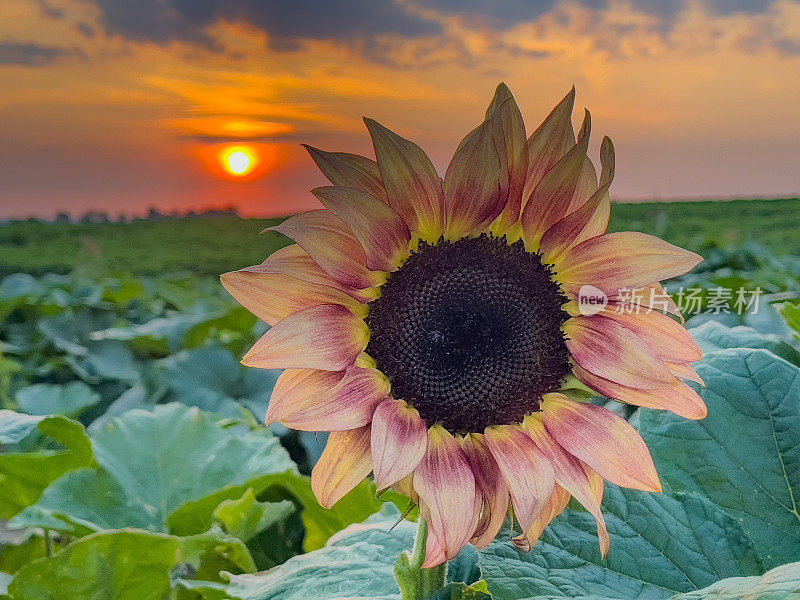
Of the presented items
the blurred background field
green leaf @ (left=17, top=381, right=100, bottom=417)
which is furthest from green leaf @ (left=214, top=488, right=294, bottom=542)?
the blurred background field

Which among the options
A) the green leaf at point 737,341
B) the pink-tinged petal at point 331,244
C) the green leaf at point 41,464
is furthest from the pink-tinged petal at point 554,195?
the green leaf at point 41,464

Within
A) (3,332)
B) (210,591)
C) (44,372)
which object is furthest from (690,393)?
(3,332)

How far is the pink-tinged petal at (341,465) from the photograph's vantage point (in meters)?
0.44

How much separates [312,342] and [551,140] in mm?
189

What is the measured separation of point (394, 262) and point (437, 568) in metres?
0.20

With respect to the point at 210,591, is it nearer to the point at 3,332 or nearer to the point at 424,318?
the point at 424,318

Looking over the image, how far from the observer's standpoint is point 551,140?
1.56ft

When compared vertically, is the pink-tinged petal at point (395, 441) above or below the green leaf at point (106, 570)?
above

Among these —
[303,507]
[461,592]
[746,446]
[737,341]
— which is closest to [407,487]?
[461,592]

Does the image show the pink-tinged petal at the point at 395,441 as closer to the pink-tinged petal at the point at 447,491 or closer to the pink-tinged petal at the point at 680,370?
the pink-tinged petal at the point at 447,491

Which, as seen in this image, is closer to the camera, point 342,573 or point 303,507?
point 342,573

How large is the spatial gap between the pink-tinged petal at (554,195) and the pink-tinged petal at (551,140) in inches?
0.5

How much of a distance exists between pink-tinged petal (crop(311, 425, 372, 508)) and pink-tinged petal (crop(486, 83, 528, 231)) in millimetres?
168

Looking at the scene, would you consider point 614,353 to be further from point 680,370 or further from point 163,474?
point 163,474
